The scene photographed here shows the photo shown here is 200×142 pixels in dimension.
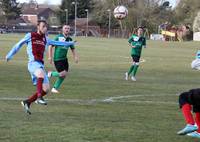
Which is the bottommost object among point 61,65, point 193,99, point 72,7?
point 72,7

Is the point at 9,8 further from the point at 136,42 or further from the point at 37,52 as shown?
the point at 37,52

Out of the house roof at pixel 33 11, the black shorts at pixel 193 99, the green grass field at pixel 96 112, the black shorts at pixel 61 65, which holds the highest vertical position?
the black shorts at pixel 193 99

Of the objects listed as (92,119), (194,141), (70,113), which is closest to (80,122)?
(92,119)

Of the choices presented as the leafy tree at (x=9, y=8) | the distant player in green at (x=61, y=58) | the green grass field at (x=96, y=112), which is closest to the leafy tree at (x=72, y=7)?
the leafy tree at (x=9, y=8)

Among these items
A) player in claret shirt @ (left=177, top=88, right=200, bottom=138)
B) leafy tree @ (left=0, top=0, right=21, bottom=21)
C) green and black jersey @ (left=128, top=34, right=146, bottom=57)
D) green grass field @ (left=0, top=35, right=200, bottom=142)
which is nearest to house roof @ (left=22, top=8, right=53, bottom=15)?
leafy tree @ (left=0, top=0, right=21, bottom=21)

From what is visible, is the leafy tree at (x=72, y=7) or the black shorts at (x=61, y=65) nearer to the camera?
the black shorts at (x=61, y=65)

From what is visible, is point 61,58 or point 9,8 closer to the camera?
point 61,58

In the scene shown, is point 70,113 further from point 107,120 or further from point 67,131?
point 67,131

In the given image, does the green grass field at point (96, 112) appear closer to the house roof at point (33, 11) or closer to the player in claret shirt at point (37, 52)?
the player in claret shirt at point (37, 52)

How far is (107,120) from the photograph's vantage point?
1090cm

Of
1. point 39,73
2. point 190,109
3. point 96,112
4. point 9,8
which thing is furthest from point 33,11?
point 190,109

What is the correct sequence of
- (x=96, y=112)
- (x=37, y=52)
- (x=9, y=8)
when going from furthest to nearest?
1. (x=9, y=8)
2. (x=37, y=52)
3. (x=96, y=112)

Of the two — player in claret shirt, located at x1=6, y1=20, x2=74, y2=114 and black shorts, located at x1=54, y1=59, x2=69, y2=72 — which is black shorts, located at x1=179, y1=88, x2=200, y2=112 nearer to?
player in claret shirt, located at x1=6, y1=20, x2=74, y2=114

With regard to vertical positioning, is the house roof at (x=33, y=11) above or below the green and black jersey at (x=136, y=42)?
below
